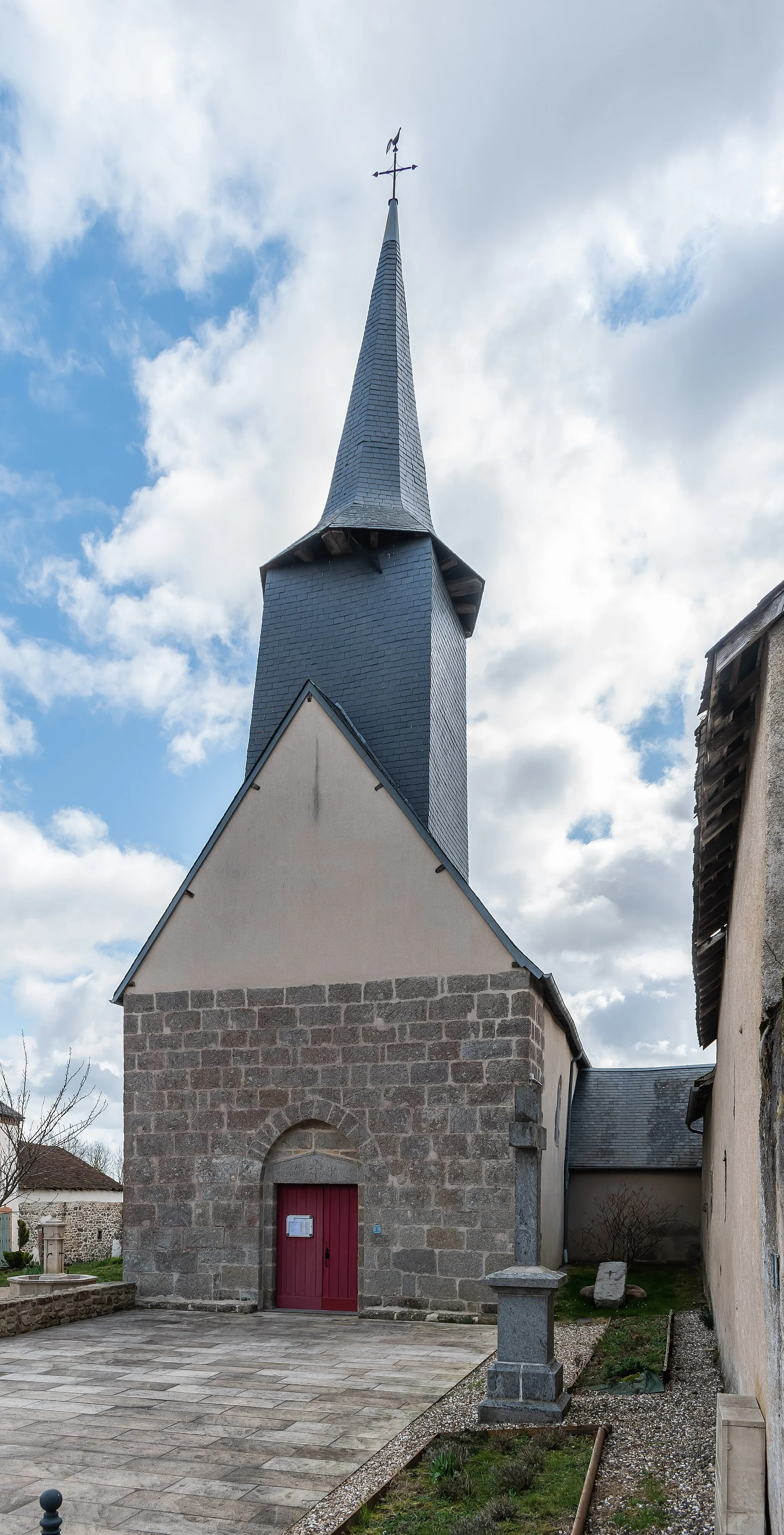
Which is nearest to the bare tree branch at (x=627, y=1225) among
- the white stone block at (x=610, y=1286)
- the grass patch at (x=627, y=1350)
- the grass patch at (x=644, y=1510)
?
the white stone block at (x=610, y=1286)

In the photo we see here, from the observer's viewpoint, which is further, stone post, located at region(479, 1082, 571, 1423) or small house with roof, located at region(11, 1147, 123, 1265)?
small house with roof, located at region(11, 1147, 123, 1265)

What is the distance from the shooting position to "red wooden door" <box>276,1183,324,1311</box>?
12523mm

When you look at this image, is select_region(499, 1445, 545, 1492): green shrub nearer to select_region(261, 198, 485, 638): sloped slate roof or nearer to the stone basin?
the stone basin

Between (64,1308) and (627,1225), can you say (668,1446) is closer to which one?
(64,1308)

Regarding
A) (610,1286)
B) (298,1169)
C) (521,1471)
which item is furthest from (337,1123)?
(521,1471)

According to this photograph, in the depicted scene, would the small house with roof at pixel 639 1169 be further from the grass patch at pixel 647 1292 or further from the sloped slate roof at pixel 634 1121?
the grass patch at pixel 647 1292

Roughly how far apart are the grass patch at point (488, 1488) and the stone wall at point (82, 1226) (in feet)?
69.6

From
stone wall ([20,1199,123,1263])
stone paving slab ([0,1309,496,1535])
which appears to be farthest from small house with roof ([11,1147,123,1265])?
stone paving slab ([0,1309,496,1535])

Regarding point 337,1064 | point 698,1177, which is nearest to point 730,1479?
point 337,1064

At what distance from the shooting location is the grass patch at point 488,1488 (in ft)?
17.1

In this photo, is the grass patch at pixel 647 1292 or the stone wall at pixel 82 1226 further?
the stone wall at pixel 82 1226

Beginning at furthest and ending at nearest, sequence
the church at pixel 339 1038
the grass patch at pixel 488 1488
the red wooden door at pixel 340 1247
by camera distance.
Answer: the red wooden door at pixel 340 1247 → the church at pixel 339 1038 → the grass patch at pixel 488 1488

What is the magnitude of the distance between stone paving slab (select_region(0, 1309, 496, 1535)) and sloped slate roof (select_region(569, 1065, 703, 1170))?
26.5 ft

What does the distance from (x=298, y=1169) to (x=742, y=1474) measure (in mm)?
8744
